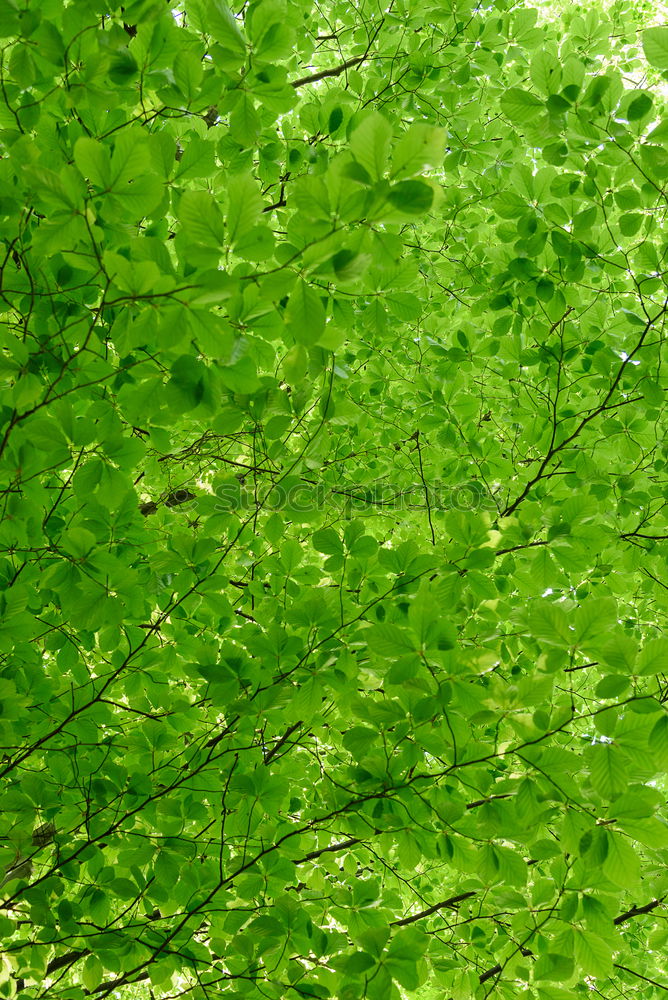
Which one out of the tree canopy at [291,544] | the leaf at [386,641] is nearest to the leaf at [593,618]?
the tree canopy at [291,544]

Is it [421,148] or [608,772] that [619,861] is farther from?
[421,148]

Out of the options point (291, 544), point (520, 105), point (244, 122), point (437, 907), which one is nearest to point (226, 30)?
point (244, 122)

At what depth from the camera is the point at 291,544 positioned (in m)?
2.19

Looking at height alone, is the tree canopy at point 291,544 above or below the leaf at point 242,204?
below

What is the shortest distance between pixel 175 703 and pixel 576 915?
1392mm

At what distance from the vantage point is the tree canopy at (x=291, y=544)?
4.55 ft

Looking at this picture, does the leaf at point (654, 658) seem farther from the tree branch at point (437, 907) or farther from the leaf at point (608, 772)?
the tree branch at point (437, 907)

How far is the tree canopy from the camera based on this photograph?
1.39m

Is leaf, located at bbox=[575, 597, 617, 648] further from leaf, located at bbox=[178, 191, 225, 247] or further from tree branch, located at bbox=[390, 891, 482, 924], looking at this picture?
tree branch, located at bbox=[390, 891, 482, 924]

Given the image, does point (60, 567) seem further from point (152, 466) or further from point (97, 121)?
point (97, 121)

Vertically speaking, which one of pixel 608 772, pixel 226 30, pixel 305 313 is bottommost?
pixel 608 772

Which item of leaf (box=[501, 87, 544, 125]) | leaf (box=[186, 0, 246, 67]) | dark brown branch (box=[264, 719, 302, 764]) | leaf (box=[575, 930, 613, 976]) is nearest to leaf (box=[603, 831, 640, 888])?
leaf (box=[575, 930, 613, 976])

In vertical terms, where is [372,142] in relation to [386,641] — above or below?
above

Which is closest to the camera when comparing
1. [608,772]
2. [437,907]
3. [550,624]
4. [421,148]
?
[421,148]
